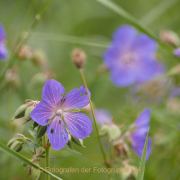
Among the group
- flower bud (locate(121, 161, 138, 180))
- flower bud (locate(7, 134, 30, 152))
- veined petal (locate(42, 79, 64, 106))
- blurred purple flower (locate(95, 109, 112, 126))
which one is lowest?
flower bud (locate(7, 134, 30, 152))

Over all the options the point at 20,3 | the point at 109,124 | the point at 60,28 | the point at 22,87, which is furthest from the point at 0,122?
the point at 20,3

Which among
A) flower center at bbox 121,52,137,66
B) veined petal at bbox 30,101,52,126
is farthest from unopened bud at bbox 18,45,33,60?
flower center at bbox 121,52,137,66

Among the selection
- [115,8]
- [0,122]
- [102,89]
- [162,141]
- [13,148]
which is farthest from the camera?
[102,89]

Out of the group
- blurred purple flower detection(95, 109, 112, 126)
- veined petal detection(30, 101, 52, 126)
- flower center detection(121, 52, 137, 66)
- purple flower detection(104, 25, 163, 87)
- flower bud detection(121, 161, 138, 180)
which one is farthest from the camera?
flower center detection(121, 52, 137, 66)

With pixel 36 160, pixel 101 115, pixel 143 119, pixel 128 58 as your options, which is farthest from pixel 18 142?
pixel 128 58

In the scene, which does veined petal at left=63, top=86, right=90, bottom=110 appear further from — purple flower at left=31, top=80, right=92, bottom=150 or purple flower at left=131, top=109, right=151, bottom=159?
purple flower at left=131, top=109, right=151, bottom=159

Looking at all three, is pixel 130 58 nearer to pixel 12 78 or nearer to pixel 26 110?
pixel 12 78

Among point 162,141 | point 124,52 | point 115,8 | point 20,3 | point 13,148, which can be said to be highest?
point 20,3

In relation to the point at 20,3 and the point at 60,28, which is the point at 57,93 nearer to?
the point at 60,28
